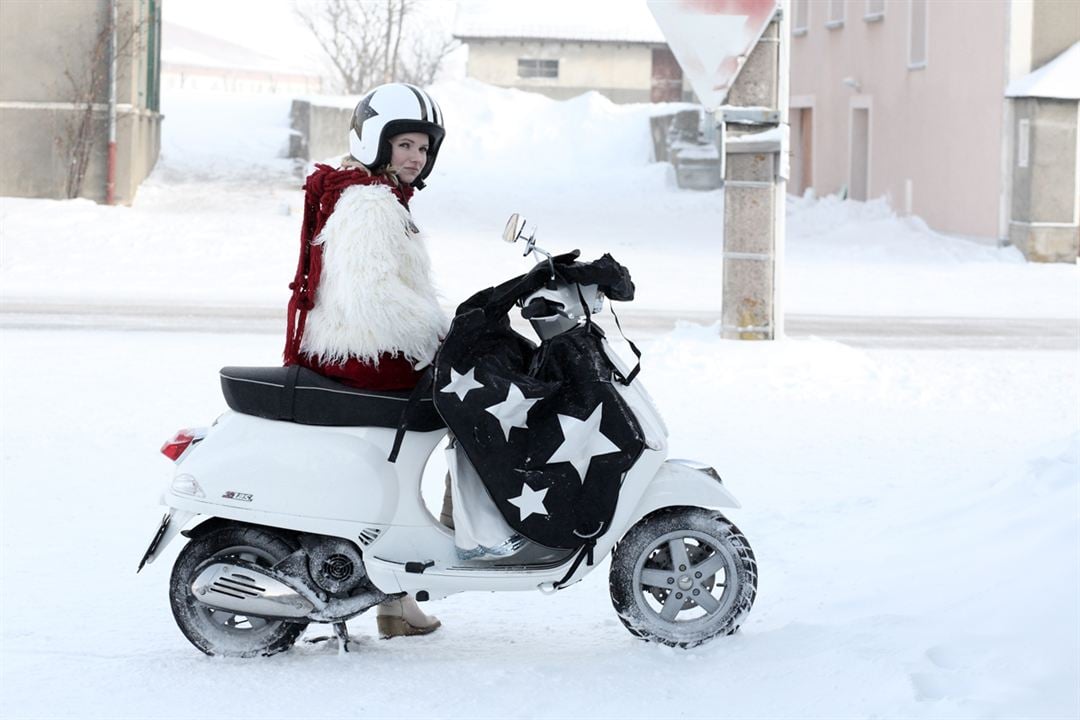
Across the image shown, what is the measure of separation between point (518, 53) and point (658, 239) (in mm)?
37665

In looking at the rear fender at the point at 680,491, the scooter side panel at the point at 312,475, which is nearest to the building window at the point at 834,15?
the rear fender at the point at 680,491

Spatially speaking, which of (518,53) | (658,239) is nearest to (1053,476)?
(658,239)

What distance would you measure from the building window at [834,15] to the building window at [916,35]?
4.35 metres

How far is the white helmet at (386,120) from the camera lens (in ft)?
15.7

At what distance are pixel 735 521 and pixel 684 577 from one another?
6.26 ft

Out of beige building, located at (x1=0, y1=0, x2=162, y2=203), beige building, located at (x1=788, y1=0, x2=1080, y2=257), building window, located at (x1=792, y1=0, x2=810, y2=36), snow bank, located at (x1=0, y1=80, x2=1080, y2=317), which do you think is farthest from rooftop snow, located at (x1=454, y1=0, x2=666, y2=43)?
beige building, located at (x1=0, y1=0, x2=162, y2=203)

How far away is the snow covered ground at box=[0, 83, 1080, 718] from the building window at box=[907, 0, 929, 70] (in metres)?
10.8

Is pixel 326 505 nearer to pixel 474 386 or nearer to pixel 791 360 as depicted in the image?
pixel 474 386

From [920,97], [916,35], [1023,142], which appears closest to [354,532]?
[1023,142]

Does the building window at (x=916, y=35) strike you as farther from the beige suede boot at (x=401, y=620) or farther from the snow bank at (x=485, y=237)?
the beige suede boot at (x=401, y=620)

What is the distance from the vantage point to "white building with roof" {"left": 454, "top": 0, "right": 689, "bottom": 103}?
60.2 meters

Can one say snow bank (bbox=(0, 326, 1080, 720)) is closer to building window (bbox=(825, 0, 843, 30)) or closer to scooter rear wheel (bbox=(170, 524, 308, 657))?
scooter rear wheel (bbox=(170, 524, 308, 657))

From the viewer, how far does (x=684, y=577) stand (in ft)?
15.7

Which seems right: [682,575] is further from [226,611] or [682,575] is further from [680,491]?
[226,611]
